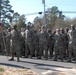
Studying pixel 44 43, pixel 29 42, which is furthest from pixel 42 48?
pixel 29 42

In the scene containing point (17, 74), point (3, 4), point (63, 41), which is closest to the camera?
point (17, 74)

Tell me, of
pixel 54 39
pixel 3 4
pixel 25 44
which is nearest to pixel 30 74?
pixel 54 39

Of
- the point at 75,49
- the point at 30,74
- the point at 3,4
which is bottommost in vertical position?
the point at 30,74

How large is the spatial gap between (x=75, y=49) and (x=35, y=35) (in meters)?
3.31

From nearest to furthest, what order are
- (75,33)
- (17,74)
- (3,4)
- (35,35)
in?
(17,74)
(75,33)
(35,35)
(3,4)

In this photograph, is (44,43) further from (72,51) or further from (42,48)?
(72,51)

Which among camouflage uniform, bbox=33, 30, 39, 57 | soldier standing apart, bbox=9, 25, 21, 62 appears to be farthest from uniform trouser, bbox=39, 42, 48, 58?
soldier standing apart, bbox=9, 25, 21, 62

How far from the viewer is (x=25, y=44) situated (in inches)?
779

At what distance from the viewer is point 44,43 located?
18641mm

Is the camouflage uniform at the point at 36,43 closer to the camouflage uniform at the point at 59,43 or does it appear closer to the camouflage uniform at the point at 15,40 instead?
the camouflage uniform at the point at 59,43

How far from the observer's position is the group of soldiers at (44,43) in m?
17.0

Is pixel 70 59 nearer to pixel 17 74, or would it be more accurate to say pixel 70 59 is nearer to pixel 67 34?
pixel 67 34

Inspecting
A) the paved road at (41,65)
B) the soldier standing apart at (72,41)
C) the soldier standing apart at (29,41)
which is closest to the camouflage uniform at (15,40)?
the paved road at (41,65)

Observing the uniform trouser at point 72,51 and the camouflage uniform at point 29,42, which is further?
the camouflage uniform at point 29,42
